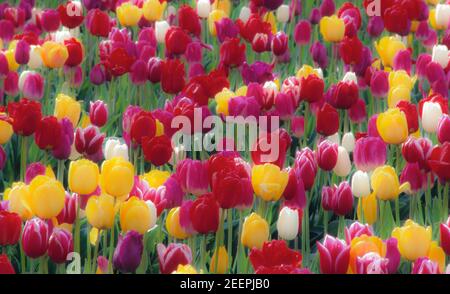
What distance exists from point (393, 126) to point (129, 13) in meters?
2.17

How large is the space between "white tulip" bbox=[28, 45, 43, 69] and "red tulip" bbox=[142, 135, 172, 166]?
1.66m

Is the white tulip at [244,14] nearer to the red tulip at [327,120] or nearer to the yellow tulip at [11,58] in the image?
the yellow tulip at [11,58]

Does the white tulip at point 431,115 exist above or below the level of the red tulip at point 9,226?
above

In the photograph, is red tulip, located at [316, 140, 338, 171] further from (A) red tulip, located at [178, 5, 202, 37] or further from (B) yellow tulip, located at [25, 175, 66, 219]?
(A) red tulip, located at [178, 5, 202, 37]

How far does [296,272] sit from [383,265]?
0.84 feet

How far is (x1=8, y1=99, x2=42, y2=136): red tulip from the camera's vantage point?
11.2ft

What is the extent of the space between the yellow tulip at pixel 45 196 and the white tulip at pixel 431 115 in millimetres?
1445

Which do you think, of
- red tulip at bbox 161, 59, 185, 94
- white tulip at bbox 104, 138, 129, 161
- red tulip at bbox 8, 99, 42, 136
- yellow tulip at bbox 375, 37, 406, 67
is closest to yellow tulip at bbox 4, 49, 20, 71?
red tulip at bbox 161, 59, 185, 94

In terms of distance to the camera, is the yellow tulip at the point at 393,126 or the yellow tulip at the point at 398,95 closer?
the yellow tulip at the point at 393,126

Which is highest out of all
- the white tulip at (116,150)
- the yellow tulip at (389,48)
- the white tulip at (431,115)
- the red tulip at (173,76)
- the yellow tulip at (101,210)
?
the yellow tulip at (389,48)

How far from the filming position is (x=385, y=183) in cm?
314

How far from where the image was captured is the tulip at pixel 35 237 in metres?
2.75

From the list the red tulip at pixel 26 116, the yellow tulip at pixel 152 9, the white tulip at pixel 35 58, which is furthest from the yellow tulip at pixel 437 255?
the yellow tulip at pixel 152 9

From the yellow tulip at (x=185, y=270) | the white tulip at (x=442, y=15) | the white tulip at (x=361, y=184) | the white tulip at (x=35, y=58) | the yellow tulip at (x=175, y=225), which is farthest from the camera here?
the white tulip at (x=442, y=15)
